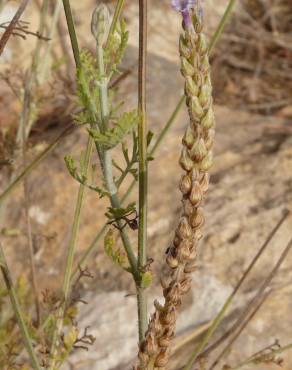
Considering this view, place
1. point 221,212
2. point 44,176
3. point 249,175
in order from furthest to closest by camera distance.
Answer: point 44,176 < point 249,175 < point 221,212

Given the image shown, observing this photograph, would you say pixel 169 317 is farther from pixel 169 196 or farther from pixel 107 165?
pixel 169 196

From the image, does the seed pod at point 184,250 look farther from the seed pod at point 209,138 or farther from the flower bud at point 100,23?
the flower bud at point 100,23

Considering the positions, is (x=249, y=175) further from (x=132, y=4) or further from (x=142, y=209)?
(x=132, y=4)

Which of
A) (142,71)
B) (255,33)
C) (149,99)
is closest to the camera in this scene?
(142,71)

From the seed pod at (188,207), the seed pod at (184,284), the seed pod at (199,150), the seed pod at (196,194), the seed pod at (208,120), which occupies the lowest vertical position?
the seed pod at (184,284)

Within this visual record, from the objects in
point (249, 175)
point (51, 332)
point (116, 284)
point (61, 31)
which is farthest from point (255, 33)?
point (51, 332)

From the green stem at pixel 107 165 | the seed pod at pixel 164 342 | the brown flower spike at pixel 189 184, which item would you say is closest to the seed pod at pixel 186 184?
the brown flower spike at pixel 189 184

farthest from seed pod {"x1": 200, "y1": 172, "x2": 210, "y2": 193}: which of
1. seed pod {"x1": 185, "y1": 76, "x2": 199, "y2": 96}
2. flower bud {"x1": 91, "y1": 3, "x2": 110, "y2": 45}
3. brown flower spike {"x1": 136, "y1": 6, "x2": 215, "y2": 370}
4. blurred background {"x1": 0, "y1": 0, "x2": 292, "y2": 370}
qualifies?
blurred background {"x1": 0, "y1": 0, "x2": 292, "y2": 370}

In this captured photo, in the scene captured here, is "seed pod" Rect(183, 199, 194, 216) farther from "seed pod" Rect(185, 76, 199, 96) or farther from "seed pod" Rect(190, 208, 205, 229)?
"seed pod" Rect(185, 76, 199, 96)
